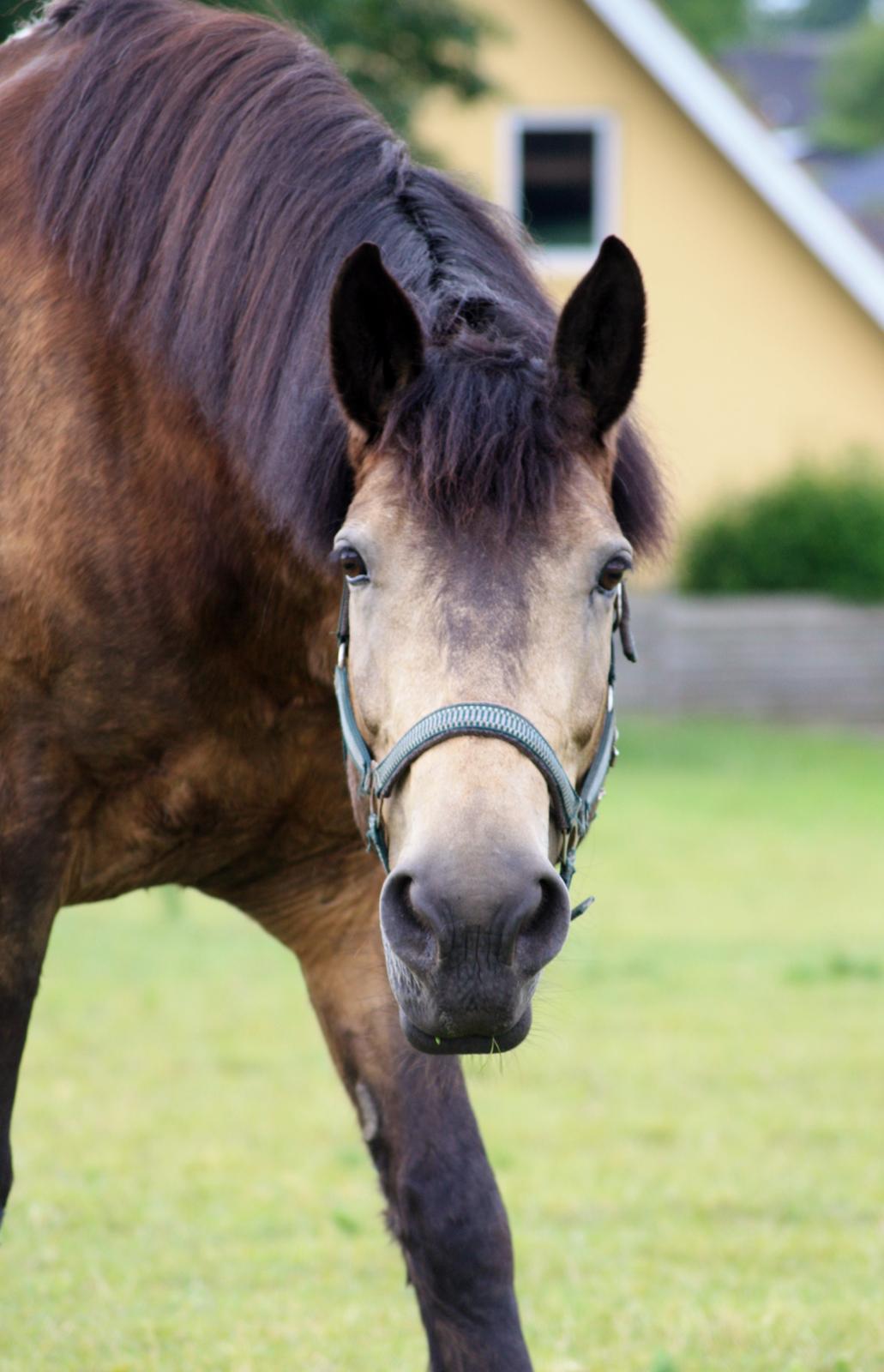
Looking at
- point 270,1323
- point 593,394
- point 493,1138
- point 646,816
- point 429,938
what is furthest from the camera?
point 646,816

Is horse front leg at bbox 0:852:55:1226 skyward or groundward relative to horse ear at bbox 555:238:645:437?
groundward

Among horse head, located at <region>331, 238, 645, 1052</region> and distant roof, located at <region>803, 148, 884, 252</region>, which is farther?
distant roof, located at <region>803, 148, 884, 252</region>

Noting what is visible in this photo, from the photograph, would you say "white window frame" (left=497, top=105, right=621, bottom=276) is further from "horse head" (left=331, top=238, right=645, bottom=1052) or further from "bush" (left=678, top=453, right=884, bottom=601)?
"horse head" (left=331, top=238, right=645, bottom=1052)

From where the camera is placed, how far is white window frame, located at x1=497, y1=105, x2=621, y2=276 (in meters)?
20.0

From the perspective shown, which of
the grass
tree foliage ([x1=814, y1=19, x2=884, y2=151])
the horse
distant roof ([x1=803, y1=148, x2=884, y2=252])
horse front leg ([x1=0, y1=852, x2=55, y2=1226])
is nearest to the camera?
the horse

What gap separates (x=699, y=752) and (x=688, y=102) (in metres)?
7.00

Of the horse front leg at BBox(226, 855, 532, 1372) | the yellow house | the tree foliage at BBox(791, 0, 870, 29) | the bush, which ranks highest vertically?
the horse front leg at BBox(226, 855, 532, 1372)

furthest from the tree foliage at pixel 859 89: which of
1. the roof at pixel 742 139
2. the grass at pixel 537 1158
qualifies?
the grass at pixel 537 1158

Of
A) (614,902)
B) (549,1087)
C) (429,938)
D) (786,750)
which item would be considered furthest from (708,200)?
(429,938)

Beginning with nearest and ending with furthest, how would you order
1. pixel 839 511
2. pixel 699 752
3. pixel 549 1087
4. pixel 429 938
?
1. pixel 429 938
2. pixel 549 1087
3. pixel 699 752
4. pixel 839 511

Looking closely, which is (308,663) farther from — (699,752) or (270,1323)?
(699,752)

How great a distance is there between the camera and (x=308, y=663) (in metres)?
3.20

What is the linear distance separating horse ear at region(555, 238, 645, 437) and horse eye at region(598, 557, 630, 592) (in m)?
0.24

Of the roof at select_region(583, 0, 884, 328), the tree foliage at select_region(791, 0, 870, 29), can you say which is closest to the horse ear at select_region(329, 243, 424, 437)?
the roof at select_region(583, 0, 884, 328)
